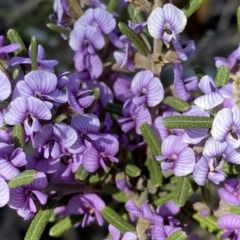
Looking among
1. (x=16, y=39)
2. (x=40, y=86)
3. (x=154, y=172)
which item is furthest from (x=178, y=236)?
(x=16, y=39)

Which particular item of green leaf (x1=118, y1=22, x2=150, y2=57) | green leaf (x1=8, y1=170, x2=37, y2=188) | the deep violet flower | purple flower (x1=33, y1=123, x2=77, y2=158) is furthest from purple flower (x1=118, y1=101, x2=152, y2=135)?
green leaf (x1=8, y1=170, x2=37, y2=188)

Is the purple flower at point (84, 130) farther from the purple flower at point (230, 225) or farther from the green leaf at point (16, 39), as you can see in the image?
the purple flower at point (230, 225)

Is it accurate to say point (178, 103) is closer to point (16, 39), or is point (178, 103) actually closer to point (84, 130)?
point (84, 130)

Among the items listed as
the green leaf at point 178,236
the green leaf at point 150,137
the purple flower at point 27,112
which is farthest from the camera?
the green leaf at point 150,137

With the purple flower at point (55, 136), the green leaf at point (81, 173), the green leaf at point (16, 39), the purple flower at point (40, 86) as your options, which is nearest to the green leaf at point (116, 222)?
the green leaf at point (81, 173)

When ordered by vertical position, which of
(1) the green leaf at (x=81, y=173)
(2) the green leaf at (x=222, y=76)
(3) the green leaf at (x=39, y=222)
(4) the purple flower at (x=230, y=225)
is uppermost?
(2) the green leaf at (x=222, y=76)
